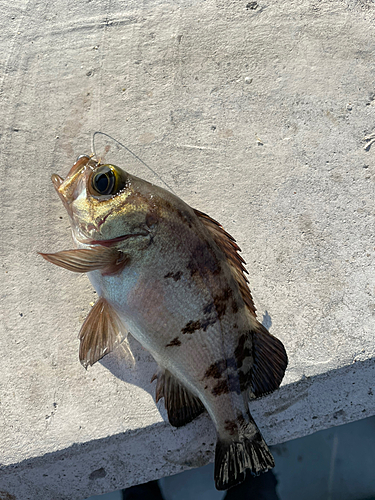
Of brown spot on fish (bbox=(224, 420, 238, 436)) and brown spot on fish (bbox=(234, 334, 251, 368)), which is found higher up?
brown spot on fish (bbox=(234, 334, 251, 368))

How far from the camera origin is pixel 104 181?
195 centimetres

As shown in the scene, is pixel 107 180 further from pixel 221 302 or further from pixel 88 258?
pixel 221 302

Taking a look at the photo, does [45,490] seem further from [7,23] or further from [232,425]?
[7,23]

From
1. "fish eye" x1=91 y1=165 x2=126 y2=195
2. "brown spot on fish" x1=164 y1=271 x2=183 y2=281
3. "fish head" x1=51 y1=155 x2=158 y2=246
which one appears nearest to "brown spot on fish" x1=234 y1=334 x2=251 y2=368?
"brown spot on fish" x1=164 y1=271 x2=183 y2=281

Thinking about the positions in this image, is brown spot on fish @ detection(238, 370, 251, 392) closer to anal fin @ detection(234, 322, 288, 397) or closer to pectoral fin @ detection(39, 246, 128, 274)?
anal fin @ detection(234, 322, 288, 397)

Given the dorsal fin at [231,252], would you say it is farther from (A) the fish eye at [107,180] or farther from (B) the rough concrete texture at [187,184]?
(B) the rough concrete texture at [187,184]

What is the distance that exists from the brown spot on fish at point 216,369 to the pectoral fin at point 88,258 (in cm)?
67

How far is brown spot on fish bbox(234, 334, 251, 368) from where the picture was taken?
6.60 ft

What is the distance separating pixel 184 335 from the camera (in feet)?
6.42

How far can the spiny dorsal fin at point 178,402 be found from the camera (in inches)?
85.0

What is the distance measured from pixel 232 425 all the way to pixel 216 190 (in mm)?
1473

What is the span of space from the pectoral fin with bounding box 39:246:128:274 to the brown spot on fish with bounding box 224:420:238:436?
3.19ft

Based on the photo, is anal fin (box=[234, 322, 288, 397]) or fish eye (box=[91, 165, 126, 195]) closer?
fish eye (box=[91, 165, 126, 195])

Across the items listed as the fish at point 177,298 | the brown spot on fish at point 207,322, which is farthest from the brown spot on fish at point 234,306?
the brown spot on fish at point 207,322
